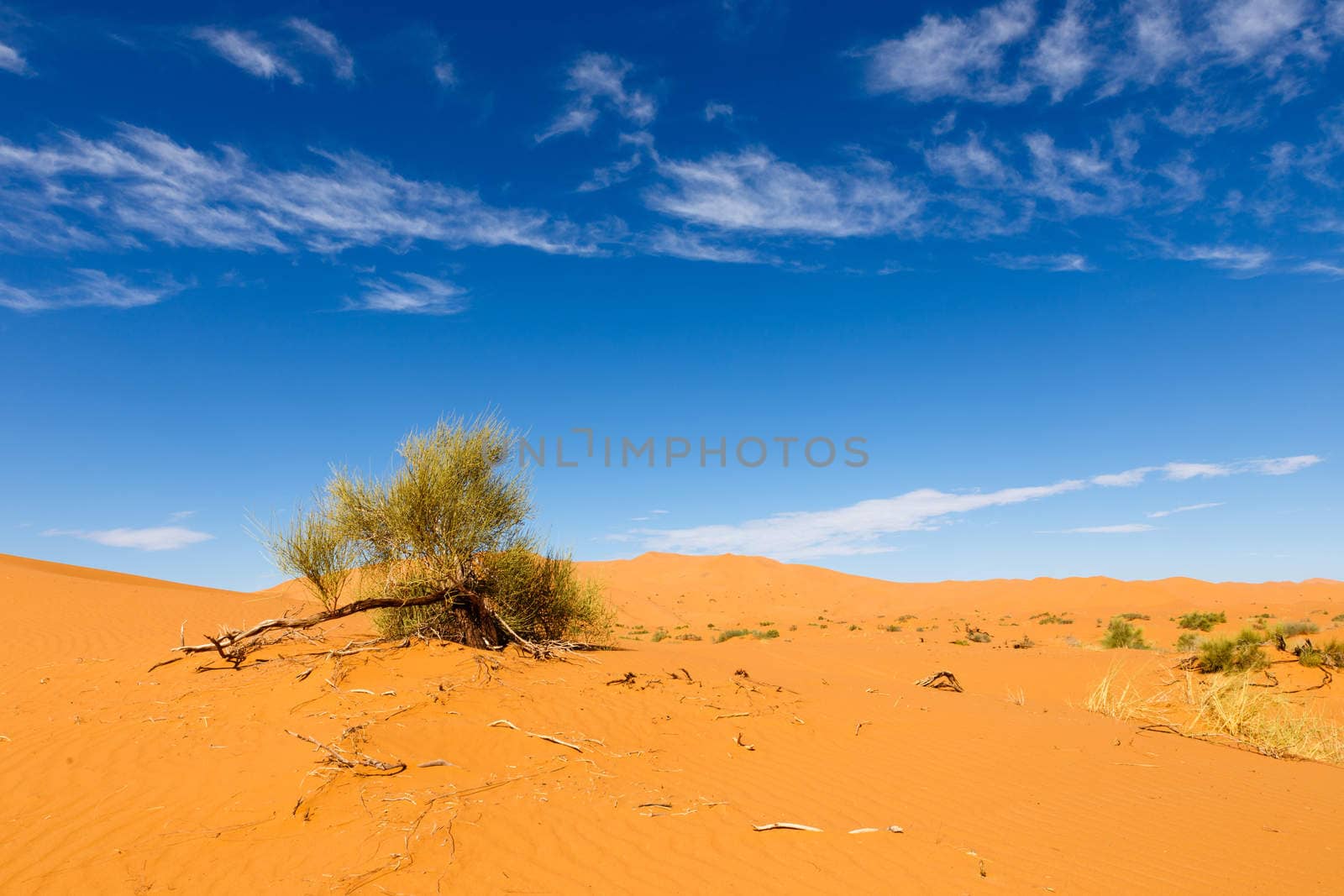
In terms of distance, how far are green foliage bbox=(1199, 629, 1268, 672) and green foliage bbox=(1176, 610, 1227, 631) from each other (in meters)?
10.7

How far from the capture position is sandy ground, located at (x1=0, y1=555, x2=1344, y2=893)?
15.2 ft

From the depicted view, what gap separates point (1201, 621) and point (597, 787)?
2651 centimetres

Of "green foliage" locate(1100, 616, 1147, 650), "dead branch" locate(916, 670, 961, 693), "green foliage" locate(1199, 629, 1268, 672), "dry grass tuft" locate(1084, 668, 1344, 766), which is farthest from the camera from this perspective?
"green foliage" locate(1100, 616, 1147, 650)

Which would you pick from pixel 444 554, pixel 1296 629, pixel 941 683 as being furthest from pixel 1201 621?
pixel 444 554

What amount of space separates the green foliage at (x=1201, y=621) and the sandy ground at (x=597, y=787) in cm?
1403

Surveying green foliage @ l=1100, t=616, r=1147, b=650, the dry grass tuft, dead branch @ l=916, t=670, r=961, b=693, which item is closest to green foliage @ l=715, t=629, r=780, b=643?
green foliage @ l=1100, t=616, r=1147, b=650

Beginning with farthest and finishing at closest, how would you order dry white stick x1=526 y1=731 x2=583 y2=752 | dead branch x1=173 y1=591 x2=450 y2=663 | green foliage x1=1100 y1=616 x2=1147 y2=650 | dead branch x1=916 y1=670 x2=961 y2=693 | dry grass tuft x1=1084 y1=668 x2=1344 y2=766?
green foliage x1=1100 y1=616 x2=1147 y2=650, dead branch x1=916 y1=670 x2=961 y2=693, dead branch x1=173 y1=591 x2=450 y2=663, dry grass tuft x1=1084 y1=668 x2=1344 y2=766, dry white stick x1=526 y1=731 x2=583 y2=752

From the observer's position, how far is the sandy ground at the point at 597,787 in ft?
15.2

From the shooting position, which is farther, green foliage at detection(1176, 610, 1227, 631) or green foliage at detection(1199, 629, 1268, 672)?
green foliage at detection(1176, 610, 1227, 631)

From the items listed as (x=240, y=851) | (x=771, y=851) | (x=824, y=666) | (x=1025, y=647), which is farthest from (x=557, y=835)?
(x=1025, y=647)

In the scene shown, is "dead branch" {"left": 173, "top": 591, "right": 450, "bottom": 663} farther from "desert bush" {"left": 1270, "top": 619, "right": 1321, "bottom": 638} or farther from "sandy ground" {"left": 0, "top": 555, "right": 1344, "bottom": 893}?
"desert bush" {"left": 1270, "top": 619, "right": 1321, "bottom": 638}

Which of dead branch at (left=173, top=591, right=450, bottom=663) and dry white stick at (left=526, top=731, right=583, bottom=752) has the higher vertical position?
dead branch at (left=173, top=591, right=450, bottom=663)

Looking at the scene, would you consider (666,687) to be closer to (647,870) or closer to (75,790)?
(647,870)

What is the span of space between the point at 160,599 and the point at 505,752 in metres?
24.7
